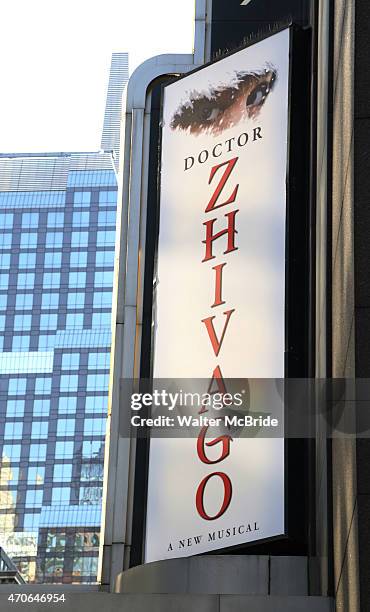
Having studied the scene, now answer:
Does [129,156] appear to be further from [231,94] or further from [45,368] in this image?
[45,368]

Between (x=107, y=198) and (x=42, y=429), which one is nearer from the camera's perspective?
(x=42, y=429)

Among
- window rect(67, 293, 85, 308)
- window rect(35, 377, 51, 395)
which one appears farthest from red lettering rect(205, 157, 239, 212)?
window rect(67, 293, 85, 308)

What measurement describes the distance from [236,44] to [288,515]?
10.3 m

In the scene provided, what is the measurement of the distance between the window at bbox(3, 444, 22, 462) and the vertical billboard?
13114 cm

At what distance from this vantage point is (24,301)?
150 m

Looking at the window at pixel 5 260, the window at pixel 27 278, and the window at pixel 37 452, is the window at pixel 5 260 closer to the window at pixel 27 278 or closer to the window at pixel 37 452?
the window at pixel 27 278

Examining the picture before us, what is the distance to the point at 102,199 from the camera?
157 metres

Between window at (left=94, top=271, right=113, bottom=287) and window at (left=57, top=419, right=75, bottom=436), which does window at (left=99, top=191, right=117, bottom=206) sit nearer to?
window at (left=94, top=271, right=113, bottom=287)

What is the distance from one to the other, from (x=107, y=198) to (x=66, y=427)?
3188cm

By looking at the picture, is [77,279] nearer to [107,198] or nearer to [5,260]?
[5,260]

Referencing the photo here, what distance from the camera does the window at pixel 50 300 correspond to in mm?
150625

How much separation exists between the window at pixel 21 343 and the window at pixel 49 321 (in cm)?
269

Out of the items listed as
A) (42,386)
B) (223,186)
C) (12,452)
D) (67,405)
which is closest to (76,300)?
(42,386)

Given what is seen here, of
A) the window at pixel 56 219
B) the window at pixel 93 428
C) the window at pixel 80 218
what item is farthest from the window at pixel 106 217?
the window at pixel 93 428
